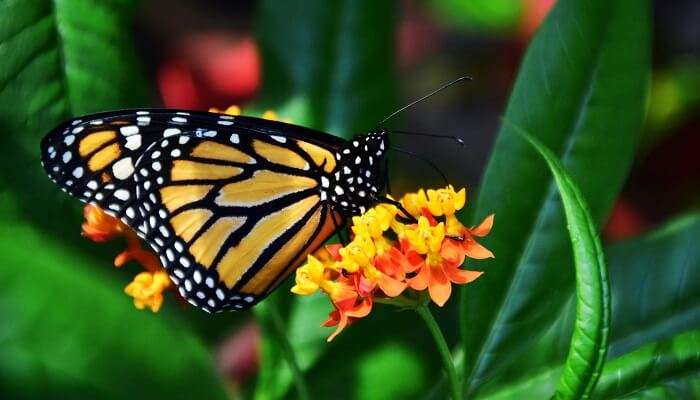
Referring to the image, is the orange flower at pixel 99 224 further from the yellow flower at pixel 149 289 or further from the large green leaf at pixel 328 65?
the large green leaf at pixel 328 65

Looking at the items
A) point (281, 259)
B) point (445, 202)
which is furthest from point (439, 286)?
point (281, 259)

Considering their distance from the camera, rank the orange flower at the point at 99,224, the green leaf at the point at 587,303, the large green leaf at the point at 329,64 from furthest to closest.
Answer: the large green leaf at the point at 329,64 → the orange flower at the point at 99,224 → the green leaf at the point at 587,303

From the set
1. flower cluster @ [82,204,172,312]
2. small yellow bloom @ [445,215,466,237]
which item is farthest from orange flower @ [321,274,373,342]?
flower cluster @ [82,204,172,312]

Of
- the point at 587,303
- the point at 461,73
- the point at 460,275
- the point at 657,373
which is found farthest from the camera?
the point at 461,73

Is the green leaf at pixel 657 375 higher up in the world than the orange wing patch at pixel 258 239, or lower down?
higher up

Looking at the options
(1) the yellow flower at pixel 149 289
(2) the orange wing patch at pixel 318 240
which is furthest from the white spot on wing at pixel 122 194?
(2) the orange wing patch at pixel 318 240

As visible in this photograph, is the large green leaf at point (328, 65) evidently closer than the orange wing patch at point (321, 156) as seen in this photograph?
No

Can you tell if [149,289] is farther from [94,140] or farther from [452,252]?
[452,252]
